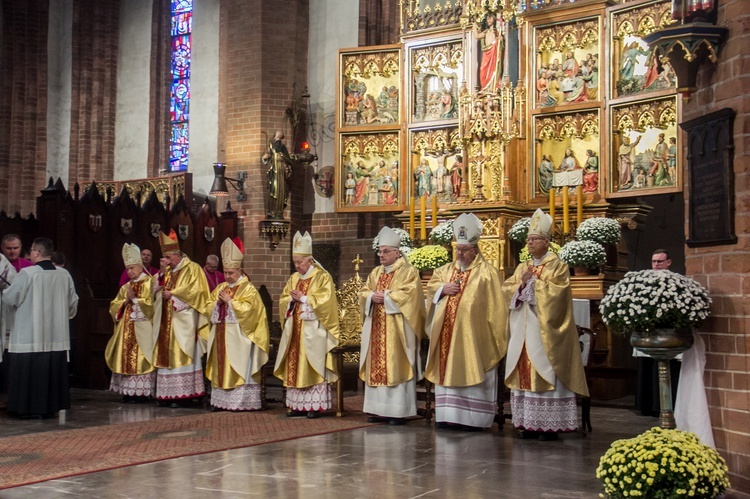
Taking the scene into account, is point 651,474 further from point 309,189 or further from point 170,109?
point 170,109

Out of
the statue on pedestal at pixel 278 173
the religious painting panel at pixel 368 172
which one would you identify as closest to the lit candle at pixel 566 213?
the religious painting panel at pixel 368 172

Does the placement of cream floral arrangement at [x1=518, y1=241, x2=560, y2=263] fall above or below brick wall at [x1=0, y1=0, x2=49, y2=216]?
below

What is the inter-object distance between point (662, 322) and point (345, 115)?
8151 millimetres

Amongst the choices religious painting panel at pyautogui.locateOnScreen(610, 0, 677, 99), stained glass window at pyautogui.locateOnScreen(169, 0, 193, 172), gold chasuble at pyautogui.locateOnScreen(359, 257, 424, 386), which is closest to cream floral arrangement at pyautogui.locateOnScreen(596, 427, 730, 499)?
gold chasuble at pyautogui.locateOnScreen(359, 257, 424, 386)

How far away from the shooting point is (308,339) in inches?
401

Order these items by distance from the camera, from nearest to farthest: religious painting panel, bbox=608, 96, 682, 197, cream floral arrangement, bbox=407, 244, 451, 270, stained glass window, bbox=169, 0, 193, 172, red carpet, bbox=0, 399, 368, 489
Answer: red carpet, bbox=0, 399, 368, 489 < religious painting panel, bbox=608, 96, 682, 197 < cream floral arrangement, bbox=407, 244, 451, 270 < stained glass window, bbox=169, 0, 193, 172

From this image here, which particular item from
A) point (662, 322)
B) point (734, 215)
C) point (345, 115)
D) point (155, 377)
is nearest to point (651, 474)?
point (662, 322)

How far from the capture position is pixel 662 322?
19.6ft

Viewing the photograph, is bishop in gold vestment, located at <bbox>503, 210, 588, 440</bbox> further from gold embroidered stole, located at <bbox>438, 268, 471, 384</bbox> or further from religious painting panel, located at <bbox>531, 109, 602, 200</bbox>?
religious painting panel, located at <bbox>531, 109, 602, 200</bbox>

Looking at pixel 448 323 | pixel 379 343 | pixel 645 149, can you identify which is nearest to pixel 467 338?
pixel 448 323

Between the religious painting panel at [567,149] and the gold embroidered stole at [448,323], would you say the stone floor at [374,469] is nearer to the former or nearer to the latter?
the gold embroidered stole at [448,323]

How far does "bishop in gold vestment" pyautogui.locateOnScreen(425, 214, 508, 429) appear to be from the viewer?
9.03 metres

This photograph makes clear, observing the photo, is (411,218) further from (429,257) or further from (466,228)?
(466,228)

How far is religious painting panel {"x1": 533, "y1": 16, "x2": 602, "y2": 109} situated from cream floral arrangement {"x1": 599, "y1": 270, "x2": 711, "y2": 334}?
600cm
